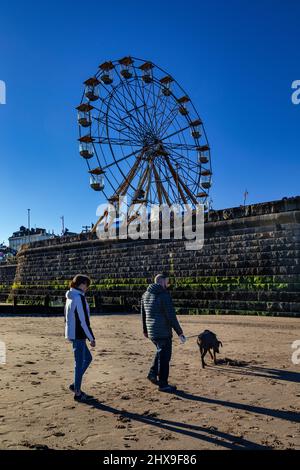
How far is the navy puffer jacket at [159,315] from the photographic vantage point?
235 inches

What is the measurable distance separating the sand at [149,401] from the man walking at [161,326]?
8.4 inches

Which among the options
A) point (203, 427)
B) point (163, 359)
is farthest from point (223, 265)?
point (203, 427)

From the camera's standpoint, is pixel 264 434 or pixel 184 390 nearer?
pixel 264 434

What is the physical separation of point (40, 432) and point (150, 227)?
58.4 ft

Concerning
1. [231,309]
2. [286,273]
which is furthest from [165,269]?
[286,273]

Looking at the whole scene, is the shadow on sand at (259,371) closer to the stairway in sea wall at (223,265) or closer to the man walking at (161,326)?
the man walking at (161,326)

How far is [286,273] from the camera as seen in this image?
15055mm

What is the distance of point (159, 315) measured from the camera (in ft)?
19.9

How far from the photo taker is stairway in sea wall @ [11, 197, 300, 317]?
49.9 feet

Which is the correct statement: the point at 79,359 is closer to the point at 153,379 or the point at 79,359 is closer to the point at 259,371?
the point at 153,379

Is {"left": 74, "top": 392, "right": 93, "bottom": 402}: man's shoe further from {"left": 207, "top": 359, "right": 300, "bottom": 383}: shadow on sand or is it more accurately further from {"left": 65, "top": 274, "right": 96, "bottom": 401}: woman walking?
{"left": 207, "top": 359, "right": 300, "bottom": 383}: shadow on sand

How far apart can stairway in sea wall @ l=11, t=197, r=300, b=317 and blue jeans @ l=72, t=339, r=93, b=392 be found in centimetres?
1049

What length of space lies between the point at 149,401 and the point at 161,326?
102cm
